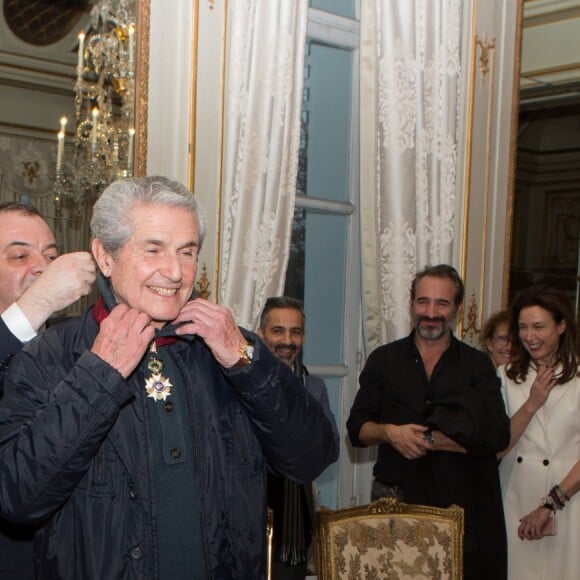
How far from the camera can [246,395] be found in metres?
1.77

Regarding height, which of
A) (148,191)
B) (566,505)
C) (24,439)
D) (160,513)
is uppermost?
(148,191)

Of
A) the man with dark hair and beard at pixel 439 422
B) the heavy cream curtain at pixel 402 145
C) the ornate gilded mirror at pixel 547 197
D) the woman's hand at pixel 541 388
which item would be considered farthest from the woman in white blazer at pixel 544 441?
the ornate gilded mirror at pixel 547 197

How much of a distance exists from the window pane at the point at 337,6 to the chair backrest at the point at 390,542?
2.61 meters

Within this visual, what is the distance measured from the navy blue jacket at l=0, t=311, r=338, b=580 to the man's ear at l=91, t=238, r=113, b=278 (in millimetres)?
99

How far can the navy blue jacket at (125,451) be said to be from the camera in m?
1.58

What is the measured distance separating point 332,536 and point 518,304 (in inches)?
58.2

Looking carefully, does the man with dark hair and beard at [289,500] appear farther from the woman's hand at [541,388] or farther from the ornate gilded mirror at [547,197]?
the ornate gilded mirror at [547,197]

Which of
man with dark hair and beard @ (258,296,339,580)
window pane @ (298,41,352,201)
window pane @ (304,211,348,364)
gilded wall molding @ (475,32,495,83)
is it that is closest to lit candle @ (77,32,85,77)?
man with dark hair and beard @ (258,296,339,580)

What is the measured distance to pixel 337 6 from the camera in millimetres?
4664

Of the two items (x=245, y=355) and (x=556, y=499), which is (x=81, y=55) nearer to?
(x=245, y=355)

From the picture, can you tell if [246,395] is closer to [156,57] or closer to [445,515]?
[445,515]

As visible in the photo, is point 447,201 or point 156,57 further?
point 447,201

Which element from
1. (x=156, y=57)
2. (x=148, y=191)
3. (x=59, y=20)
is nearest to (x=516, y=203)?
(x=156, y=57)

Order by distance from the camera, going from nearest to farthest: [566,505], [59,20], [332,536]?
[332,536] < [59,20] < [566,505]
